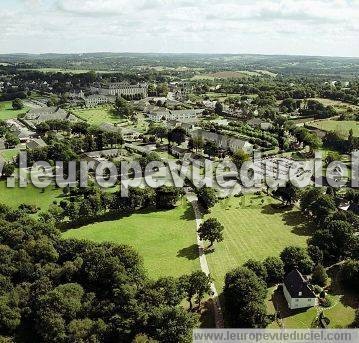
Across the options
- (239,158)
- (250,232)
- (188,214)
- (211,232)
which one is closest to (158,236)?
(211,232)

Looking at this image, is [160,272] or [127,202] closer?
[160,272]

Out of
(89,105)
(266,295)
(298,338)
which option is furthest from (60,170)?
(89,105)

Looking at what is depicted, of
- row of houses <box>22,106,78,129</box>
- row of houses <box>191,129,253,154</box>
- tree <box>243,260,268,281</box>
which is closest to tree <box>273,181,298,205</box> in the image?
tree <box>243,260,268,281</box>

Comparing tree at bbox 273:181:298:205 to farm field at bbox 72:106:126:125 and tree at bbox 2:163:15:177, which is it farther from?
farm field at bbox 72:106:126:125

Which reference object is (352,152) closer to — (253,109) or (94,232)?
(253,109)

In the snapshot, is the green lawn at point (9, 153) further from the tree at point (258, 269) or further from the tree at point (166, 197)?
the tree at point (258, 269)

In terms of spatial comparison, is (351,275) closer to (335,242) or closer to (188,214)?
(335,242)
